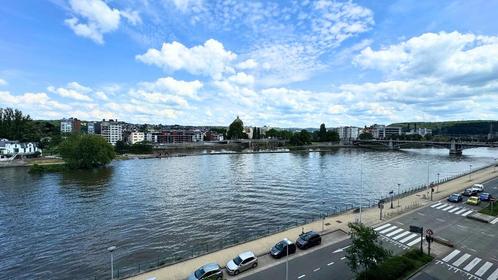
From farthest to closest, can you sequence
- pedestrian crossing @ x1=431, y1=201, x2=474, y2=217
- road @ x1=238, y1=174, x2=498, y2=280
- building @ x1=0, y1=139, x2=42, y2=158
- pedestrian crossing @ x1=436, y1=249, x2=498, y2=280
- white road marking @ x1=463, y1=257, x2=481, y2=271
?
building @ x1=0, y1=139, x2=42, y2=158, pedestrian crossing @ x1=431, y1=201, x2=474, y2=217, white road marking @ x1=463, y1=257, x2=481, y2=271, road @ x1=238, y1=174, x2=498, y2=280, pedestrian crossing @ x1=436, y1=249, x2=498, y2=280

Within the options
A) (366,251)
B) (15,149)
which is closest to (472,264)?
(366,251)

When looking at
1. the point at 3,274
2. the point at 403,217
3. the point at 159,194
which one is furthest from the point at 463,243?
the point at 159,194

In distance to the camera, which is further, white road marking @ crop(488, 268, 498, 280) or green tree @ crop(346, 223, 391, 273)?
white road marking @ crop(488, 268, 498, 280)

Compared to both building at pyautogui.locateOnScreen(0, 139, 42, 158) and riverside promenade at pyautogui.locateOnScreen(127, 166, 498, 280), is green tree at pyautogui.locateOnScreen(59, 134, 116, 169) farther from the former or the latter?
riverside promenade at pyautogui.locateOnScreen(127, 166, 498, 280)

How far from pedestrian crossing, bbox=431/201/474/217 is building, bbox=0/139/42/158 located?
135 m

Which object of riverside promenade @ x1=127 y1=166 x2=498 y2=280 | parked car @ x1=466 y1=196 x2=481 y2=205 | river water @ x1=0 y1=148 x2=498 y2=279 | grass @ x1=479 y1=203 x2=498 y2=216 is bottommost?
river water @ x1=0 y1=148 x2=498 y2=279

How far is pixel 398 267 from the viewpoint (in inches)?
792

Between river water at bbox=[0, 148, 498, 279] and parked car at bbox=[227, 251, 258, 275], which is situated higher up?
parked car at bbox=[227, 251, 258, 275]

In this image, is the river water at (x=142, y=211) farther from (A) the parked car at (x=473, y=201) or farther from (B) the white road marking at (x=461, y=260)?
(B) the white road marking at (x=461, y=260)

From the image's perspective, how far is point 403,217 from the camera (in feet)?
112

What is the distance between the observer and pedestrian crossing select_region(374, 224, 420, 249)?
26.5 meters

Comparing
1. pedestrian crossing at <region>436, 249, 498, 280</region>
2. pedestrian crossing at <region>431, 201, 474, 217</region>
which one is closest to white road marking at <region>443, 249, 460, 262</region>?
pedestrian crossing at <region>436, 249, 498, 280</region>

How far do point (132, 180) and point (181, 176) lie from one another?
11679mm

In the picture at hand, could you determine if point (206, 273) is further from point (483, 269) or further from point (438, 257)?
point (483, 269)
